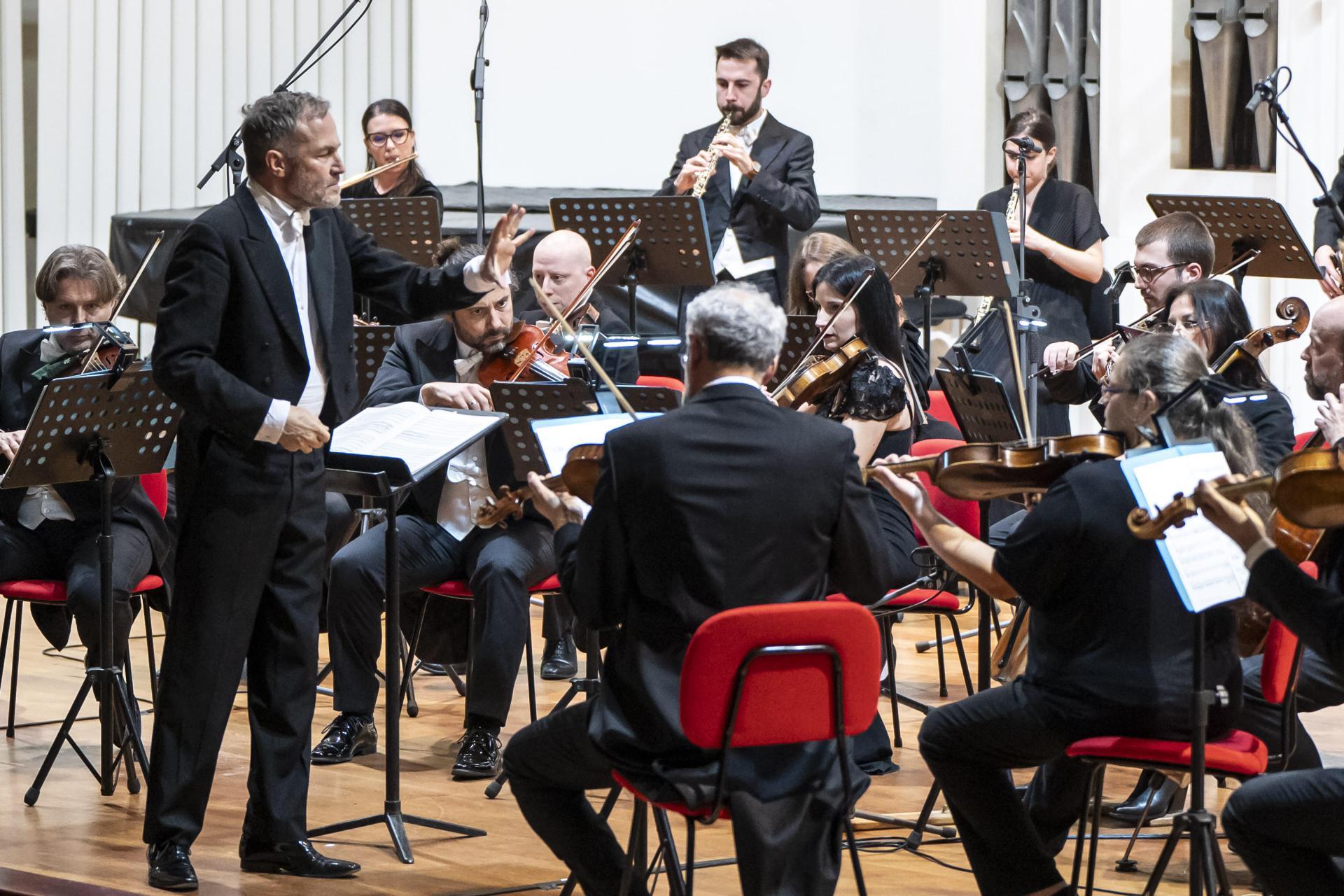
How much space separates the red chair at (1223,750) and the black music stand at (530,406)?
4.46 feet

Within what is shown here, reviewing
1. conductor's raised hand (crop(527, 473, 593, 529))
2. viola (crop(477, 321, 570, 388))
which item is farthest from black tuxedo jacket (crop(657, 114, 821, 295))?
conductor's raised hand (crop(527, 473, 593, 529))

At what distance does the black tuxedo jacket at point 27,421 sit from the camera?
4148mm

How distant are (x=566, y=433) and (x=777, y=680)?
0.72 meters

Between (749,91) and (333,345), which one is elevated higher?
(749,91)

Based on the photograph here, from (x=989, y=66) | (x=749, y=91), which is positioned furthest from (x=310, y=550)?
(x=989, y=66)

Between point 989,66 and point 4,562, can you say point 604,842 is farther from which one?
point 989,66

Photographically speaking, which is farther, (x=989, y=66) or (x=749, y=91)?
(x=989, y=66)

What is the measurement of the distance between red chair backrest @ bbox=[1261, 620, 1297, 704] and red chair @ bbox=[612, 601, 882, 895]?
823 millimetres

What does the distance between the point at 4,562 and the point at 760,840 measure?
2.34 m

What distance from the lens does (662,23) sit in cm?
843

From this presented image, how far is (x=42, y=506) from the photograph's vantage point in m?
4.14

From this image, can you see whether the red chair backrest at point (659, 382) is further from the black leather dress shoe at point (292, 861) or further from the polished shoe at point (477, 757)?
the black leather dress shoe at point (292, 861)

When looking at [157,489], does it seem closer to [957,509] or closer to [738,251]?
[957,509]

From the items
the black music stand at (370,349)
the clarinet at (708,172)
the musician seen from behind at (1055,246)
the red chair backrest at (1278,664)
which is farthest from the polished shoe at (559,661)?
the red chair backrest at (1278,664)
